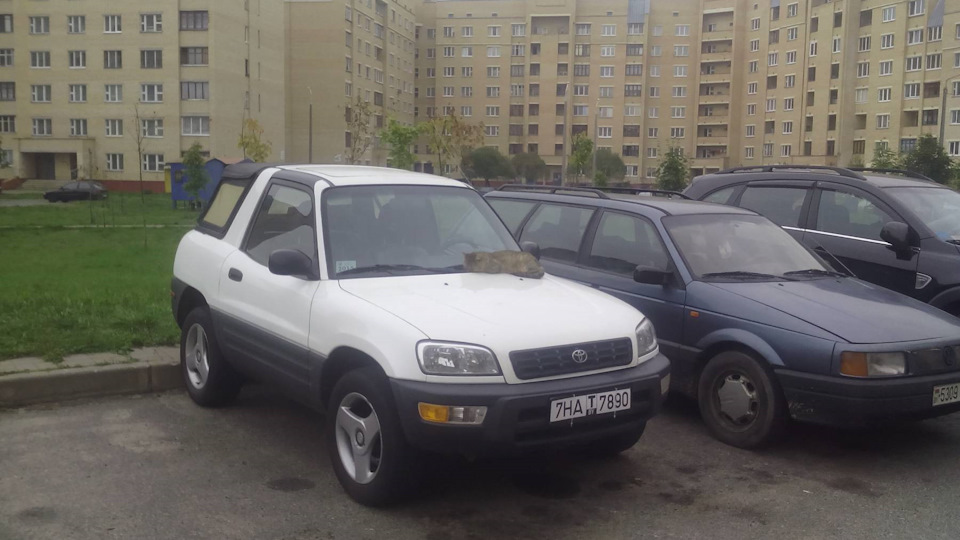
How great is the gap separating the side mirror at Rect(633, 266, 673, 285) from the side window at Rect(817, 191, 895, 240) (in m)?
2.86

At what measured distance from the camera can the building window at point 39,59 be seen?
241 feet

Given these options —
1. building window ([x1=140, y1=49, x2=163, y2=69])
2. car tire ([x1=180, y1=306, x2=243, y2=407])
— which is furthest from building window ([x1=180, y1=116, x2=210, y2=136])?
car tire ([x1=180, y1=306, x2=243, y2=407])

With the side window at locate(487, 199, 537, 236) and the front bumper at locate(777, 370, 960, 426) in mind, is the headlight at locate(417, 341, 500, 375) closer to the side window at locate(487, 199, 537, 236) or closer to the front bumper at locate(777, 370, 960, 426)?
the front bumper at locate(777, 370, 960, 426)

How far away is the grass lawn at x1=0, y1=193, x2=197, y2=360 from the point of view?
25.2ft

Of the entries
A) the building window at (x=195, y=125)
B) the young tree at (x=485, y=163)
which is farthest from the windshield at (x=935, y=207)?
the building window at (x=195, y=125)

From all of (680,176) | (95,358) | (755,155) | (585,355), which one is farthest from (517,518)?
(755,155)

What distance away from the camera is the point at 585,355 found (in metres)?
4.72

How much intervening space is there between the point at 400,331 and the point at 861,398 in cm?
297

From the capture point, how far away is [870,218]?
845 cm

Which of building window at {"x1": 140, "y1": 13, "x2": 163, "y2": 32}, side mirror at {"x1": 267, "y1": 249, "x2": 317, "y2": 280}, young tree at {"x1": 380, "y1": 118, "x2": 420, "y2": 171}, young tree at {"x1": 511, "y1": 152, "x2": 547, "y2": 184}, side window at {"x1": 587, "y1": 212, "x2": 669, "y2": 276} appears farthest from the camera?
young tree at {"x1": 511, "y1": 152, "x2": 547, "y2": 184}

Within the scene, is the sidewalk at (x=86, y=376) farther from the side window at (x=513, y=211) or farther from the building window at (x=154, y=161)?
the building window at (x=154, y=161)

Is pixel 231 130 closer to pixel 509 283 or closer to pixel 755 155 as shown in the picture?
pixel 755 155

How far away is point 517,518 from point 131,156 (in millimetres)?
74465

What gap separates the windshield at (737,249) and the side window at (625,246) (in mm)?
164
